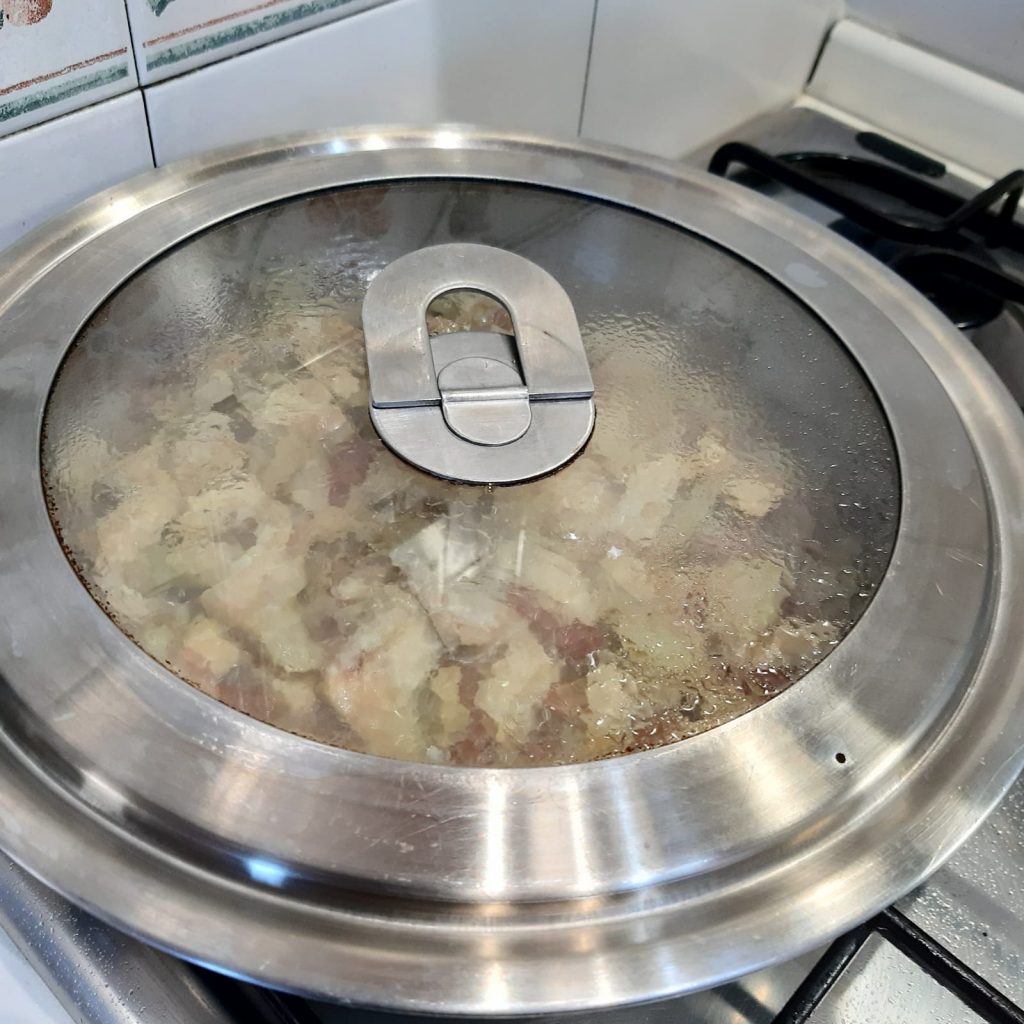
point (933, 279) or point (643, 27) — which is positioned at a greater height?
point (643, 27)

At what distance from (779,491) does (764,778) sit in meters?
0.21

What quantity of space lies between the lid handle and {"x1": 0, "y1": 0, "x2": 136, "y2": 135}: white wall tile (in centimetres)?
28

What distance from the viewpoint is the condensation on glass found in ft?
1.70

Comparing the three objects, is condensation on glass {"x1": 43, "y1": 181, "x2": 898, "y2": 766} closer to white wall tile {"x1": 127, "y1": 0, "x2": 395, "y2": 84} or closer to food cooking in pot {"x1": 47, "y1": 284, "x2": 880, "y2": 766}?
food cooking in pot {"x1": 47, "y1": 284, "x2": 880, "y2": 766}

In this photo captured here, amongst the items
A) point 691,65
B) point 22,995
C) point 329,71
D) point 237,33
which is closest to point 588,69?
point 691,65

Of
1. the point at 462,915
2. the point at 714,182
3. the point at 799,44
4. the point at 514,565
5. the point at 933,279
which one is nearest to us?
the point at 462,915

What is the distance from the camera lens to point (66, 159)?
0.75m

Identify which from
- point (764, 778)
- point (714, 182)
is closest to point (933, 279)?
point (714, 182)

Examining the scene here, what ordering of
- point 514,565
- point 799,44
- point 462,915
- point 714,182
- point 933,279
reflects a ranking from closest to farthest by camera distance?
point 462,915, point 514,565, point 714,182, point 933,279, point 799,44

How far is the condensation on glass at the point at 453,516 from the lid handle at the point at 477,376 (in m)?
0.02

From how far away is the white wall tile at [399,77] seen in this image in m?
0.82

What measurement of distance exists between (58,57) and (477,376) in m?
0.40

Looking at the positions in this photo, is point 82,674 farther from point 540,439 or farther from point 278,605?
point 540,439

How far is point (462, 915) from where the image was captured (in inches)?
17.6
